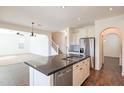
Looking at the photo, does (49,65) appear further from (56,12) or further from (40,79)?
(56,12)

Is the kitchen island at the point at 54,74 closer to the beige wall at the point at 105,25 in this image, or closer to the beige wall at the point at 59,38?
the beige wall at the point at 105,25

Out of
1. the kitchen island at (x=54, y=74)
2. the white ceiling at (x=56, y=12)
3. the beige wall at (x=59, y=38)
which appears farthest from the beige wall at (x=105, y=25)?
the beige wall at (x=59, y=38)

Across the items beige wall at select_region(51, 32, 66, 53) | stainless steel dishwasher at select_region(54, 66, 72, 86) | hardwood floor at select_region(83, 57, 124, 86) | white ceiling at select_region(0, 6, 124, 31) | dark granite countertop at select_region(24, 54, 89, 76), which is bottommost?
hardwood floor at select_region(83, 57, 124, 86)

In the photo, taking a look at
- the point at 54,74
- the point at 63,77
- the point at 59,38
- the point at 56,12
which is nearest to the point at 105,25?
the point at 56,12

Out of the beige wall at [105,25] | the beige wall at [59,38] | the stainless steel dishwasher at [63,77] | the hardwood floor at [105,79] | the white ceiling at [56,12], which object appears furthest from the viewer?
the beige wall at [59,38]

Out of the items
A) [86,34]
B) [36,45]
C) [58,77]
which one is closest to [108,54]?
[86,34]

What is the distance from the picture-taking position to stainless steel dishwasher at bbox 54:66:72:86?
6.37 feet

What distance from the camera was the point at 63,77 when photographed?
213 cm

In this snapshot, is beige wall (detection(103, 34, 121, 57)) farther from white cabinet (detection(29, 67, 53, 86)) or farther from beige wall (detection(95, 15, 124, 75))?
white cabinet (detection(29, 67, 53, 86))

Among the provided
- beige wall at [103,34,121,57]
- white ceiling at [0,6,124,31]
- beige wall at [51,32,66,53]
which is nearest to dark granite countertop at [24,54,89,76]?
white ceiling at [0,6,124,31]

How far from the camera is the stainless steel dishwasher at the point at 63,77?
194cm
